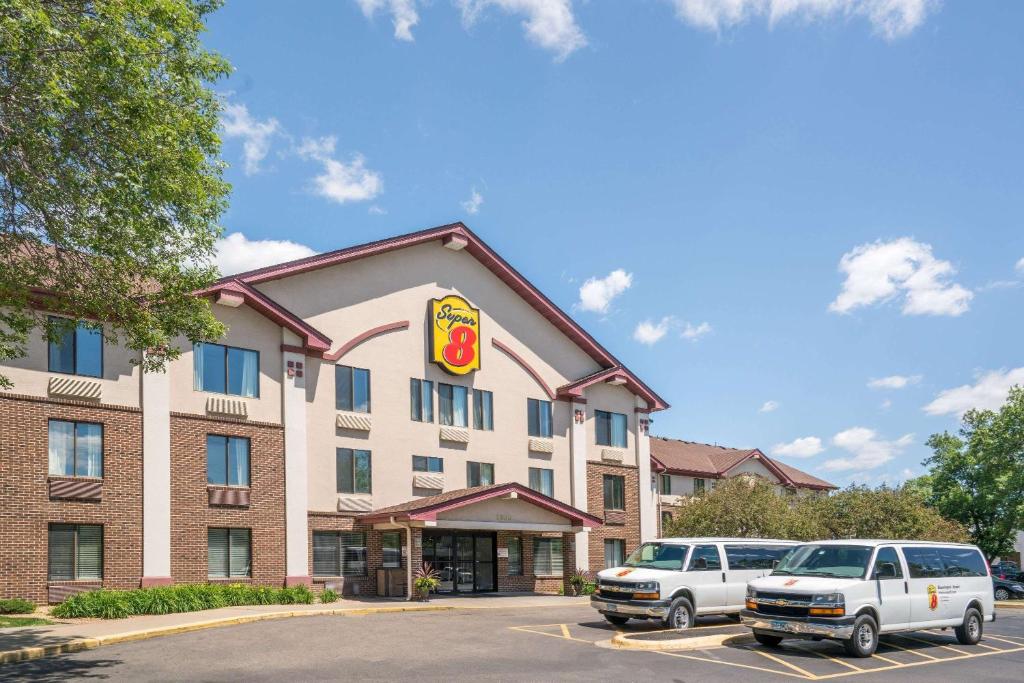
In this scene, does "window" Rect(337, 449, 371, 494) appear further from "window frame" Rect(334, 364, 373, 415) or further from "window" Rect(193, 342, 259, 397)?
"window" Rect(193, 342, 259, 397)

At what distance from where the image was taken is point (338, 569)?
106ft

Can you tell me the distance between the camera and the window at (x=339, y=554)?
31969 millimetres

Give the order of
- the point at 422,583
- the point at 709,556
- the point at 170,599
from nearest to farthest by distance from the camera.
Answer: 1. the point at 709,556
2. the point at 170,599
3. the point at 422,583

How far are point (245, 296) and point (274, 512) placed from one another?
6296mm

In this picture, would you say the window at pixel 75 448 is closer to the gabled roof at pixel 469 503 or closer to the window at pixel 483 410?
the gabled roof at pixel 469 503

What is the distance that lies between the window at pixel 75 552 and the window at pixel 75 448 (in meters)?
1.39

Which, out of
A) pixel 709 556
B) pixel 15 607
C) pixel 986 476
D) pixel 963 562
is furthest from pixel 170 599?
pixel 986 476

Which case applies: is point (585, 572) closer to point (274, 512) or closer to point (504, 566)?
point (504, 566)

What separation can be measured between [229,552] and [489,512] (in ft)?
27.7

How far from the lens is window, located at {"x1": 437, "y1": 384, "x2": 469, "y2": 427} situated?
35.9 metres

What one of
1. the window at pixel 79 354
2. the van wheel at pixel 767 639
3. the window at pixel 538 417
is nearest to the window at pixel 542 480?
the window at pixel 538 417

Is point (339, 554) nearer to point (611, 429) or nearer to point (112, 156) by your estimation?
point (611, 429)

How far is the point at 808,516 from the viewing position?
40.9 metres

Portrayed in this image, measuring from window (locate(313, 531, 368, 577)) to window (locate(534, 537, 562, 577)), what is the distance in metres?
7.62
